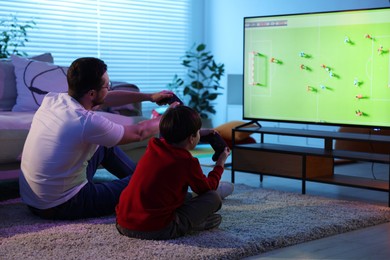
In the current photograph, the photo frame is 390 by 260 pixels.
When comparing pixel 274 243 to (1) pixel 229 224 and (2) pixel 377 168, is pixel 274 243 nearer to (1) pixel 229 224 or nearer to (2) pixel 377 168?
(1) pixel 229 224

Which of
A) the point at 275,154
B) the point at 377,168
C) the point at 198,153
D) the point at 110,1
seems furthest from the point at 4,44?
the point at 377,168

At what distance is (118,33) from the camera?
275 inches

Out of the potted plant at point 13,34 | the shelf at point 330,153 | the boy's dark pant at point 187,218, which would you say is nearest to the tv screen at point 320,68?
the shelf at point 330,153

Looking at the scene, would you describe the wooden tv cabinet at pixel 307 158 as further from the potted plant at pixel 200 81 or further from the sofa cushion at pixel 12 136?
the potted plant at pixel 200 81

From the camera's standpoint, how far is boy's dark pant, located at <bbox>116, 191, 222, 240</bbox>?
2.80m

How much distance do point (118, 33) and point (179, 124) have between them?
4.39m

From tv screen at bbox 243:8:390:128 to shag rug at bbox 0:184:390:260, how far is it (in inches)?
25.2

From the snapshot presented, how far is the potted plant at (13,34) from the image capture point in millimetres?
5910

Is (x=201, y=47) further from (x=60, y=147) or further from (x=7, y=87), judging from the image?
(x=60, y=147)

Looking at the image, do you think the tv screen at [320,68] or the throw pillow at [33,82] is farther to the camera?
the throw pillow at [33,82]

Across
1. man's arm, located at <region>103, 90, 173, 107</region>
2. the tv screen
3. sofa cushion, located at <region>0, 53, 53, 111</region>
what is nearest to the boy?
man's arm, located at <region>103, 90, 173, 107</region>

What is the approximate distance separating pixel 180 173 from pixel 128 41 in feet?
14.9

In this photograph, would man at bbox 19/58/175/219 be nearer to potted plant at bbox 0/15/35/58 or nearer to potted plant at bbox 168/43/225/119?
potted plant at bbox 0/15/35/58

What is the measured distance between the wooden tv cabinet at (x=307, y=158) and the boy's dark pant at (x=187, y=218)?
1205 millimetres
